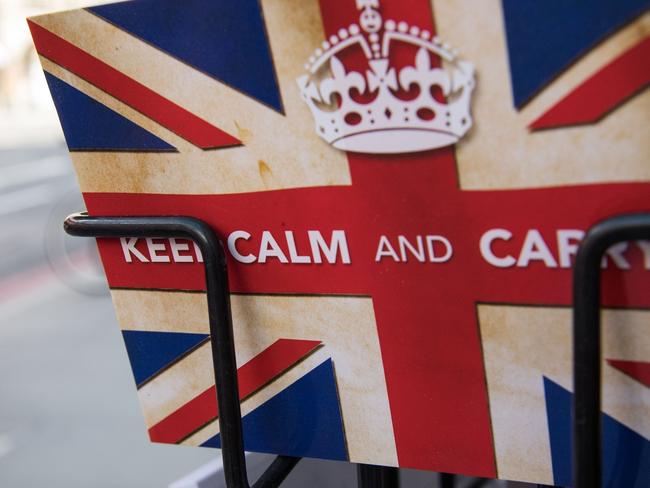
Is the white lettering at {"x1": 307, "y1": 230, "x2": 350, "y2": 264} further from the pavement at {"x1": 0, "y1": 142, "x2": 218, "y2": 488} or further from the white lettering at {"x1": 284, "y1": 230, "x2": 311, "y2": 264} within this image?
the pavement at {"x1": 0, "y1": 142, "x2": 218, "y2": 488}

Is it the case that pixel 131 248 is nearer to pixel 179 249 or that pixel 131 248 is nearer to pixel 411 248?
pixel 179 249

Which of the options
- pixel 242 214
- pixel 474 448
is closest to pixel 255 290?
pixel 242 214

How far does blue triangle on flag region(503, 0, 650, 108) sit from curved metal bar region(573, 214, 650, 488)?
9 cm

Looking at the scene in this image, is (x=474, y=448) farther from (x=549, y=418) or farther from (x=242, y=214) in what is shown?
(x=242, y=214)

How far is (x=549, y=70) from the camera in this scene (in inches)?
18.1

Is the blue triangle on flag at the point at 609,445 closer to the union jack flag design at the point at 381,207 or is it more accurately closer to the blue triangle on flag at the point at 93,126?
the union jack flag design at the point at 381,207

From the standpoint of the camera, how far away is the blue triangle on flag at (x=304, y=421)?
62 centimetres

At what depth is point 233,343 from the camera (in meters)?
0.60

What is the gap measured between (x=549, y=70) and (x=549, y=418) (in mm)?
233

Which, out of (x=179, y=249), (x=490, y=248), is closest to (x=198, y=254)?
(x=179, y=249)

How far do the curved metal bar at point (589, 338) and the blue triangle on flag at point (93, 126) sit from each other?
11.8 inches

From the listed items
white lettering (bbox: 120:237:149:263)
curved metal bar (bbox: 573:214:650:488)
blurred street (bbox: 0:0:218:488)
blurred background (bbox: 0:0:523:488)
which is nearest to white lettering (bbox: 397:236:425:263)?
curved metal bar (bbox: 573:214:650:488)

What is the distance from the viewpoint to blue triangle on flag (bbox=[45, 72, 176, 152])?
598 millimetres

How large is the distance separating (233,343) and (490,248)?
0.21m
